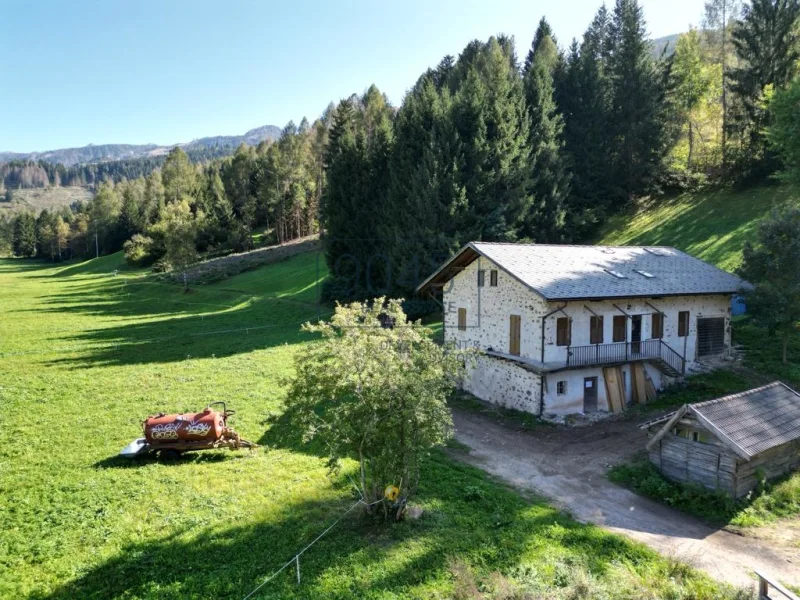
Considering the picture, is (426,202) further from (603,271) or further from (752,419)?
(752,419)

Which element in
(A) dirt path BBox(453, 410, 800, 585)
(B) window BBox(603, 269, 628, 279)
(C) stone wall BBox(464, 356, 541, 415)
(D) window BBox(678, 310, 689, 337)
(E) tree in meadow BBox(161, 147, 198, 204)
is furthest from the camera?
(E) tree in meadow BBox(161, 147, 198, 204)

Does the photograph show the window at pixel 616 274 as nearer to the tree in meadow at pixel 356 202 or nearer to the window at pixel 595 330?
the window at pixel 595 330

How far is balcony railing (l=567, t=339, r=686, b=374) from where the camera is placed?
23.5 meters

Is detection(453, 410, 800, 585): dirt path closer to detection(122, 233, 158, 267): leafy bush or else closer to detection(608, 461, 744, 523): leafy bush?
detection(608, 461, 744, 523): leafy bush

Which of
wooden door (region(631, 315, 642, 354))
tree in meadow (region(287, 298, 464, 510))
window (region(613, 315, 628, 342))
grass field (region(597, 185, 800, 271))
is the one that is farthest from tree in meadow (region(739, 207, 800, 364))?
tree in meadow (region(287, 298, 464, 510))

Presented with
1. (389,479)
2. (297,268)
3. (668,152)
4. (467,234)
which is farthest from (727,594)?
(297,268)

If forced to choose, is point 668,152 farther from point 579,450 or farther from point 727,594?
point 727,594

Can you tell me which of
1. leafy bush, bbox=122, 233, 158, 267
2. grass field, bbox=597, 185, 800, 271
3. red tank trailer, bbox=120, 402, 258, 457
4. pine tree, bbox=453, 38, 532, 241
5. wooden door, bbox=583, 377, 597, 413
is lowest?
wooden door, bbox=583, 377, 597, 413

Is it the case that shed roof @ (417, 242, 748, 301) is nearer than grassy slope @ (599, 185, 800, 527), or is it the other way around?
grassy slope @ (599, 185, 800, 527)

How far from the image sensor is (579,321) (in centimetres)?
2372

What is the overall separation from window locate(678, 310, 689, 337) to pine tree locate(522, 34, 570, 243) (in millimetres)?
19571

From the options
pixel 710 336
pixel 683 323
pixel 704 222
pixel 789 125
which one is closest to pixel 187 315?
pixel 683 323

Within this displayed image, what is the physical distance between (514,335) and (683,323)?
30.4ft

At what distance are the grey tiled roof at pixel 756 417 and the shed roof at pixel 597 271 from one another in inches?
276
